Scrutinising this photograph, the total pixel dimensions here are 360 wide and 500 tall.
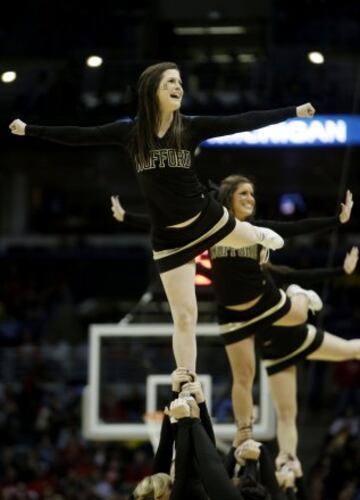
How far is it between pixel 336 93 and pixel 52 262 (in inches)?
318

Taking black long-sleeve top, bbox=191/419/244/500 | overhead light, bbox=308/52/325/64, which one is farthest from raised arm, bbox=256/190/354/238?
overhead light, bbox=308/52/325/64

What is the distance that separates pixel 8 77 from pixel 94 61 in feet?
3.21

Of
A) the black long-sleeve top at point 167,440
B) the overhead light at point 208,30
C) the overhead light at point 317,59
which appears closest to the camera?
the black long-sleeve top at point 167,440

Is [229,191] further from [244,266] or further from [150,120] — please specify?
[150,120]

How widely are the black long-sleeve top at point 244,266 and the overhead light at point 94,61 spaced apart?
2350 millimetres

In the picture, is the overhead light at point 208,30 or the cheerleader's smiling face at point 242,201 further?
the overhead light at point 208,30

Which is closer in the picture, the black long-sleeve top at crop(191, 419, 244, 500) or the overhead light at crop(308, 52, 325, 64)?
the black long-sleeve top at crop(191, 419, 244, 500)

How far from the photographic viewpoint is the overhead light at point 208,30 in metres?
16.4

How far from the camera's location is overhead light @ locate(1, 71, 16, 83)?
735cm

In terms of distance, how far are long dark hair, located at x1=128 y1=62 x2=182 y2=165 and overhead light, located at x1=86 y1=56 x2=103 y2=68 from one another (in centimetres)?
297

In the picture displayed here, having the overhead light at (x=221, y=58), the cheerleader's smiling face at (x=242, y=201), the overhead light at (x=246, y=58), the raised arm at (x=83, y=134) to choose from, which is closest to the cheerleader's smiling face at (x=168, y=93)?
the raised arm at (x=83, y=134)

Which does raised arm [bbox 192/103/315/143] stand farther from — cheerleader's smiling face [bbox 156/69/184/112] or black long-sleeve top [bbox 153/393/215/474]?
black long-sleeve top [bbox 153/393/215/474]

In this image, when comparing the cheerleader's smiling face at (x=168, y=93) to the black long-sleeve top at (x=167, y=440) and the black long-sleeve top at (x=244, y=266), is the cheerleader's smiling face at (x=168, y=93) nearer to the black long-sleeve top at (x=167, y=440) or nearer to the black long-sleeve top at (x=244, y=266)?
the black long-sleeve top at (x=244, y=266)

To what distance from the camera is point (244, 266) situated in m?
6.45
